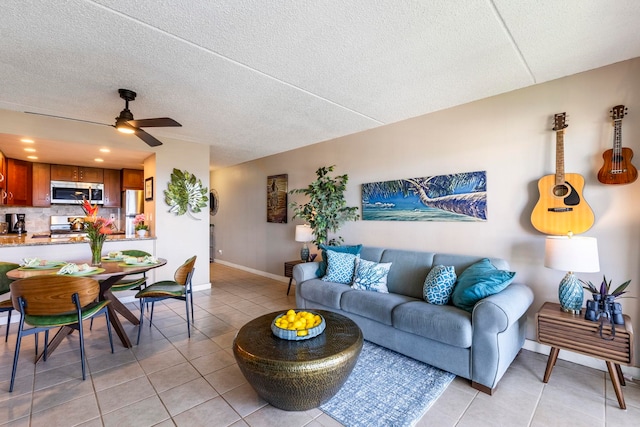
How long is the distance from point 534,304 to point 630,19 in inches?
89.8

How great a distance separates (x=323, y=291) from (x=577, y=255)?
7.47ft

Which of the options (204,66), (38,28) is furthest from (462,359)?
(38,28)

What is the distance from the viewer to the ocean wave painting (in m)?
3.06

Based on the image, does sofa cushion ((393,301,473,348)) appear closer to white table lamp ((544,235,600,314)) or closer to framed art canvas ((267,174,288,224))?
white table lamp ((544,235,600,314))

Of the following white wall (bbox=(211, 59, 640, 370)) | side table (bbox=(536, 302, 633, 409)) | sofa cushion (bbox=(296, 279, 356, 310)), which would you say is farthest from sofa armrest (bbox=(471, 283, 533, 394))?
sofa cushion (bbox=(296, 279, 356, 310))

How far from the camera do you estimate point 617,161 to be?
7.49 feet

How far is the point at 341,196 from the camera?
169 inches

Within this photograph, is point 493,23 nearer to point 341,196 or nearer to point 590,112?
point 590,112

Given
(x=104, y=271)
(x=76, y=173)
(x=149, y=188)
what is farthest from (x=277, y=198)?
(x=76, y=173)

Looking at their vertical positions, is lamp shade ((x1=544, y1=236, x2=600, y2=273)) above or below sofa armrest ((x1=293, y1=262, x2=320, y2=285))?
above

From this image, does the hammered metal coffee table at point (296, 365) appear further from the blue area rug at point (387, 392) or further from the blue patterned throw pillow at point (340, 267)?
the blue patterned throw pillow at point (340, 267)

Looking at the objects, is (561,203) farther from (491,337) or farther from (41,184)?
(41,184)

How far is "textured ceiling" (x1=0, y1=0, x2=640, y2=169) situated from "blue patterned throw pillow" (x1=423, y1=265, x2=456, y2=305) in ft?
5.83

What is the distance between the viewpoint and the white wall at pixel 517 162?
7.61 ft
